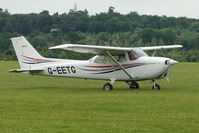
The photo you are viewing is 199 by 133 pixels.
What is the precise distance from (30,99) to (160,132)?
6.53 m

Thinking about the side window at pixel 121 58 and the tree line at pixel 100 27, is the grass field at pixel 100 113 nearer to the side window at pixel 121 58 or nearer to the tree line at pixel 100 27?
the side window at pixel 121 58

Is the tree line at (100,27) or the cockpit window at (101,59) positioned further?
the tree line at (100,27)

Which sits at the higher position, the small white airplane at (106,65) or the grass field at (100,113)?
the small white airplane at (106,65)

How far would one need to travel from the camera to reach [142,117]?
11602 millimetres

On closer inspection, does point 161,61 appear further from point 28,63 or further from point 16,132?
point 16,132

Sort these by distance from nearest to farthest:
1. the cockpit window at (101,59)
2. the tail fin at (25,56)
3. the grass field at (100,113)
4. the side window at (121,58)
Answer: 1. the grass field at (100,113)
2. the side window at (121,58)
3. the cockpit window at (101,59)
4. the tail fin at (25,56)

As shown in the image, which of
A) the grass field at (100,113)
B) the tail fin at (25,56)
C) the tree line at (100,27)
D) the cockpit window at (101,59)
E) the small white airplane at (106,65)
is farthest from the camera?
the tree line at (100,27)

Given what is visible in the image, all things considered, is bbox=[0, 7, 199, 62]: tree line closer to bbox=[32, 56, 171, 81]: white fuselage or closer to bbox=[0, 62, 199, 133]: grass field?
bbox=[32, 56, 171, 81]: white fuselage

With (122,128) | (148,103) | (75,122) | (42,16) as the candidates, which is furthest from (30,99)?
(42,16)

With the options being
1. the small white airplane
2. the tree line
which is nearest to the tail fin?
the small white airplane

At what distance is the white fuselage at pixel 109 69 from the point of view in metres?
18.8

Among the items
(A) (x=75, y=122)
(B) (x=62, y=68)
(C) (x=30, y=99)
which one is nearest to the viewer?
(A) (x=75, y=122)

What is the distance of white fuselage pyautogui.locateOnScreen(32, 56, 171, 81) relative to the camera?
18.8m

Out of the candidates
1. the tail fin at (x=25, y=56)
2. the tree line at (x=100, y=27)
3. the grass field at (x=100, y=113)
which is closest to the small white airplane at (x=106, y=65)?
the tail fin at (x=25, y=56)
